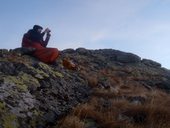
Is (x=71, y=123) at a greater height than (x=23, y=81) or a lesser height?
lesser

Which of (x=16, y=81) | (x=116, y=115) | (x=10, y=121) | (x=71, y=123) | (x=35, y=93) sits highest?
(x=16, y=81)

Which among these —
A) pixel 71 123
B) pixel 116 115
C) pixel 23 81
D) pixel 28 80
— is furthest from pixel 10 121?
pixel 116 115

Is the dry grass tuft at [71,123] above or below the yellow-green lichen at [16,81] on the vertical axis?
below

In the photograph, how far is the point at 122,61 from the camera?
26844 mm

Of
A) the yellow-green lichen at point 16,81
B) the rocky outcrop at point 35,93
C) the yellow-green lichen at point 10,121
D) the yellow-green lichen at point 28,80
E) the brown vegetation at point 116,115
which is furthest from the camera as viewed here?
the yellow-green lichen at point 28,80

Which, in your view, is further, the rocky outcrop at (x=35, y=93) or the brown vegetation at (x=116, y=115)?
the brown vegetation at (x=116, y=115)

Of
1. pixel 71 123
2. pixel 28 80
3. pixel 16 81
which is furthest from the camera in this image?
pixel 28 80

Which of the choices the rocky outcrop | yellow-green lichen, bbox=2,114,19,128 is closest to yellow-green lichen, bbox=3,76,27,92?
the rocky outcrop

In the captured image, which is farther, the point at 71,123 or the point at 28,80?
the point at 28,80

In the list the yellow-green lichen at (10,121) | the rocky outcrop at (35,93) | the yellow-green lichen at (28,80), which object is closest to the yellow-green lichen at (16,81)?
the rocky outcrop at (35,93)

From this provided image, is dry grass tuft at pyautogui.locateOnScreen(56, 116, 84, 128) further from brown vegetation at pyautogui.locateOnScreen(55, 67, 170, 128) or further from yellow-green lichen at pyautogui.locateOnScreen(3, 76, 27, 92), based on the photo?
yellow-green lichen at pyautogui.locateOnScreen(3, 76, 27, 92)

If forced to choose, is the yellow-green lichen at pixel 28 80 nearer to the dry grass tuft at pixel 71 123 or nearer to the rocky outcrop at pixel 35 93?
the rocky outcrop at pixel 35 93

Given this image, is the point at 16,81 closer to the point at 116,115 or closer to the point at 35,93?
the point at 35,93

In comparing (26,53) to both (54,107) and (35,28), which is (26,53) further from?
(54,107)
